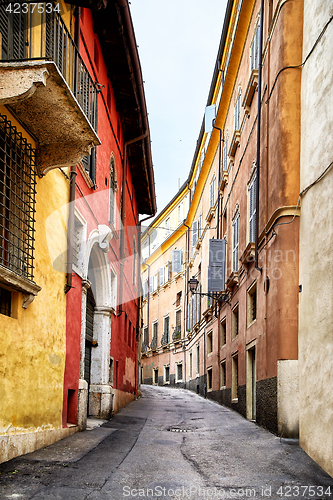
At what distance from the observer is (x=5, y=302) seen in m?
6.38

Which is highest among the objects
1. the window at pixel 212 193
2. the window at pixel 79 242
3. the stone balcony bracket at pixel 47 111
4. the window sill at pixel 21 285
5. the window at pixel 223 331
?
the window at pixel 212 193

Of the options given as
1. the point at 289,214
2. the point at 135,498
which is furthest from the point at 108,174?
the point at 135,498

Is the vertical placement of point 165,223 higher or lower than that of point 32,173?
higher

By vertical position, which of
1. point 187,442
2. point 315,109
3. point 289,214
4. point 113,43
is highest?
point 113,43

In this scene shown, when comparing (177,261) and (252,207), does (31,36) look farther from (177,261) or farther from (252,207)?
(177,261)

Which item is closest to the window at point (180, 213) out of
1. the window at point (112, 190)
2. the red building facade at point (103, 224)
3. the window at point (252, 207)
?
the red building facade at point (103, 224)

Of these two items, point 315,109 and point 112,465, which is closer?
point 112,465

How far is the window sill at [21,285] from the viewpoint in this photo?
583cm

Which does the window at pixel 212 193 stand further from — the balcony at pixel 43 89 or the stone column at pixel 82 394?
the balcony at pixel 43 89

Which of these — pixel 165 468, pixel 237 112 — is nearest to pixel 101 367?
pixel 165 468

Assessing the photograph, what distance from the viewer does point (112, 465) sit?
253 inches

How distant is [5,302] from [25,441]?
5.94ft

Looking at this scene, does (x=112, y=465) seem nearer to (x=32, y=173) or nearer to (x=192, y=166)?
(x=32, y=173)

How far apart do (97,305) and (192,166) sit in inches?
692
